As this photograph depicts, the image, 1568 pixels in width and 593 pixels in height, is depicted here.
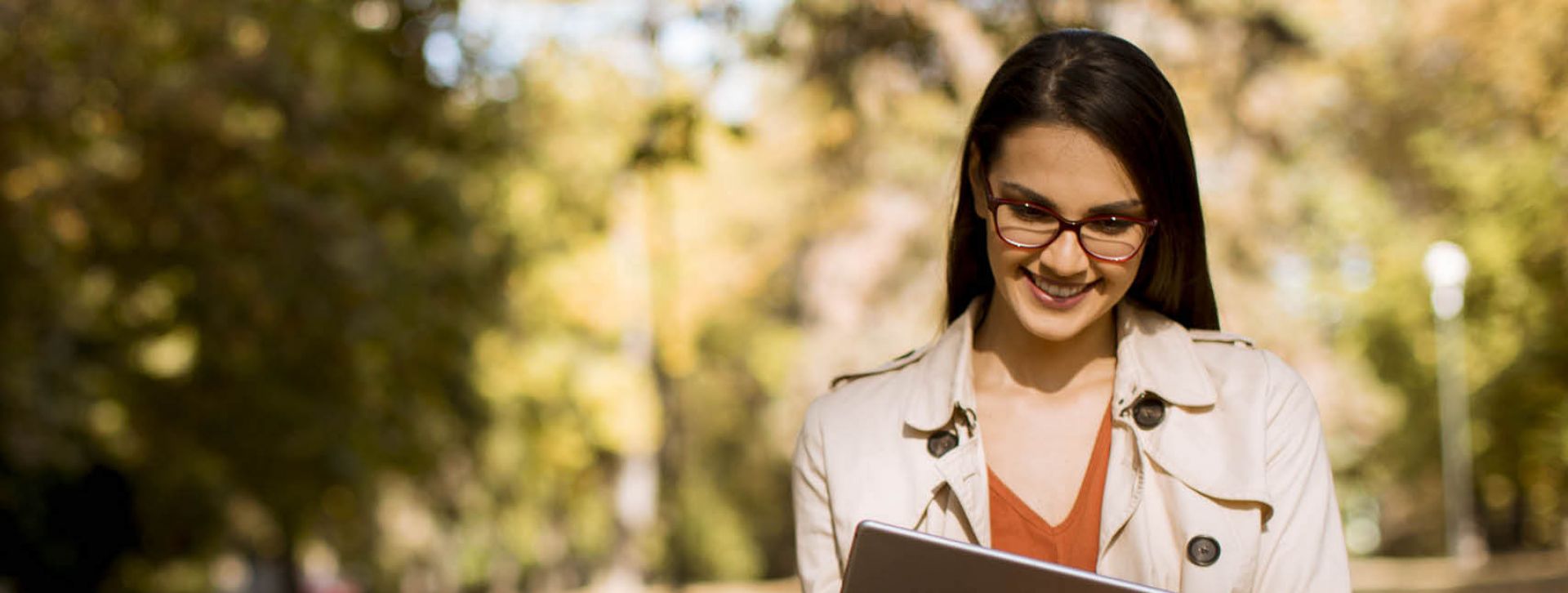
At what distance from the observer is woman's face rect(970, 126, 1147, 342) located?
2.42 m

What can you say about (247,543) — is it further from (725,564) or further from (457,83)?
(725,564)

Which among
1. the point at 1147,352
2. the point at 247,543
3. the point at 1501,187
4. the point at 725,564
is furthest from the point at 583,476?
the point at 1147,352

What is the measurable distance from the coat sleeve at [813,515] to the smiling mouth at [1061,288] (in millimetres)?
400

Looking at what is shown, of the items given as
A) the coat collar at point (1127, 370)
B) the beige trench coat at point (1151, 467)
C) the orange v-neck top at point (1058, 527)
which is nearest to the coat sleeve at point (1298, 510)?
the beige trench coat at point (1151, 467)

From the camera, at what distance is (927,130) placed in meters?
20.5

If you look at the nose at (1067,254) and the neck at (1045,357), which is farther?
the neck at (1045,357)

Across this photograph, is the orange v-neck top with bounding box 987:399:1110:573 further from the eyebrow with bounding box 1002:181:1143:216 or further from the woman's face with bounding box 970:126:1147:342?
the eyebrow with bounding box 1002:181:1143:216

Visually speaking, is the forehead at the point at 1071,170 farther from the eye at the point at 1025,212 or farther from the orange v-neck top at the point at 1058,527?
the orange v-neck top at the point at 1058,527

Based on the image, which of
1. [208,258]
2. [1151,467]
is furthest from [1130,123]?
[208,258]

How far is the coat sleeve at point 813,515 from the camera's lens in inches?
100

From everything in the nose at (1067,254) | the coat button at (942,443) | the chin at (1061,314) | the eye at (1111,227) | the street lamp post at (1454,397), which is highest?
the eye at (1111,227)

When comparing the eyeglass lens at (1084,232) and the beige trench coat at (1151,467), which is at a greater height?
the eyeglass lens at (1084,232)

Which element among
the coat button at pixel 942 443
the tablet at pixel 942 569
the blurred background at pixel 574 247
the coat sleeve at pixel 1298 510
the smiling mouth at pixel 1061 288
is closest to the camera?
the tablet at pixel 942 569

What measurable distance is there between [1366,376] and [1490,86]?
17.7m
